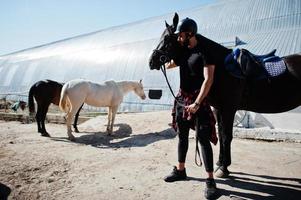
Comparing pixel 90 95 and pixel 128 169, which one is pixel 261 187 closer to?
pixel 128 169

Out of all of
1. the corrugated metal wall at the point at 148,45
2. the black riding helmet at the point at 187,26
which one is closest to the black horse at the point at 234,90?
the black riding helmet at the point at 187,26

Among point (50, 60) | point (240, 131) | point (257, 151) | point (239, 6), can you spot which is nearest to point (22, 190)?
point (257, 151)

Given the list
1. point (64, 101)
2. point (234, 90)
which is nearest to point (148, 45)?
point (64, 101)

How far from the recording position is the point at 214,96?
343cm

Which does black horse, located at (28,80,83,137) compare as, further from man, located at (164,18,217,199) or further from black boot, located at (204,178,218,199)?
black boot, located at (204,178,218,199)

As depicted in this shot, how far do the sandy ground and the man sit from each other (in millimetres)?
584

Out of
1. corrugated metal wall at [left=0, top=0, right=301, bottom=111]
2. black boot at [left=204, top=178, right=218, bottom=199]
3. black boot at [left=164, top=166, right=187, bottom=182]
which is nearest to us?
black boot at [left=204, top=178, right=218, bottom=199]

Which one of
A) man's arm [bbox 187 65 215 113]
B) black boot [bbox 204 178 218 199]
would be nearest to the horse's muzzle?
man's arm [bbox 187 65 215 113]

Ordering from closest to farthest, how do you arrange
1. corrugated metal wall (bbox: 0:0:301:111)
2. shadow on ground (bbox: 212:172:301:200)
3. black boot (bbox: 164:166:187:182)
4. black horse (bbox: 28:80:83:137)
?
1. shadow on ground (bbox: 212:172:301:200)
2. black boot (bbox: 164:166:187:182)
3. black horse (bbox: 28:80:83:137)
4. corrugated metal wall (bbox: 0:0:301:111)

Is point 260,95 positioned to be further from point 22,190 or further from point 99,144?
point 99,144

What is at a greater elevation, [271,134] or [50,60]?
[50,60]

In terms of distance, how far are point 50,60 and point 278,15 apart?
20671 millimetres

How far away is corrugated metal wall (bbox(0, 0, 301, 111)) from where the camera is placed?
1159cm

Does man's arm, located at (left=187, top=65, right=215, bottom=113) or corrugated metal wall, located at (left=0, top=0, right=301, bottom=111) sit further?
corrugated metal wall, located at (left=0, top=0, right=301, bottom=111)
